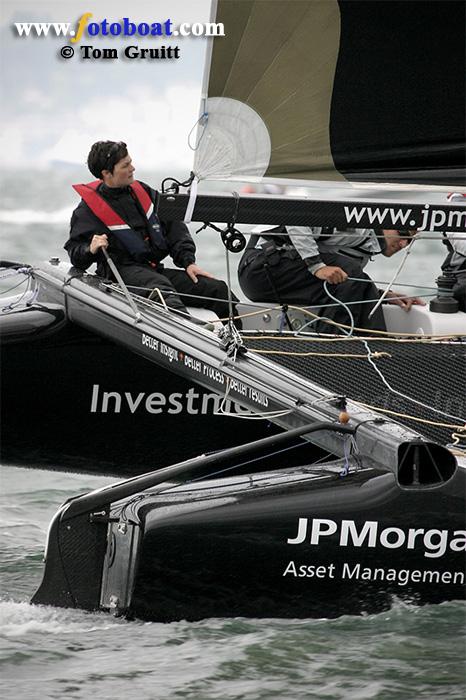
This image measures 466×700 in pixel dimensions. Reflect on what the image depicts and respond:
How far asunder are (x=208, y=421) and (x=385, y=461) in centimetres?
134

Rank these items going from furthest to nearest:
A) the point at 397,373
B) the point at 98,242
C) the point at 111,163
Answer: the point at 111,163 < the point at 98,242 < the point at 397,373

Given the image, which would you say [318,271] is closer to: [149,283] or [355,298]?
[355,298]

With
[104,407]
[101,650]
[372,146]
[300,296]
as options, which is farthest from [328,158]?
[101,650]

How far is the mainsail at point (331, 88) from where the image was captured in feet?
11.9

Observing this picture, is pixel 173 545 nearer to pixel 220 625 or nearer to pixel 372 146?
pixel 220 625

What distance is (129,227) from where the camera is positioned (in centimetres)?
446

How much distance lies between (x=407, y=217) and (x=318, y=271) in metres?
0.92

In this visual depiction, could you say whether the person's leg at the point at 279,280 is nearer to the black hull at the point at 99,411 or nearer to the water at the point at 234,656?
the black hull at the point at 99,411

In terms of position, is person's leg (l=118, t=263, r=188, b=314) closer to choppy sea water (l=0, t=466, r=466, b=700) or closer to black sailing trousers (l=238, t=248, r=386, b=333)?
black sailing trousers (l=238, t=248, r=386, b=333)

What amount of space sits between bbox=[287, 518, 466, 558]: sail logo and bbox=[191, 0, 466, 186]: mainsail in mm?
1145

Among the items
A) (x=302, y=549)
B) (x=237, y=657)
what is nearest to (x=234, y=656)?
(x=237, y=657)

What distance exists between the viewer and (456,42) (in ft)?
12.1

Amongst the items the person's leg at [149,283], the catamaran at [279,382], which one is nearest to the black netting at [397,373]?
the catamaran at [279,382]

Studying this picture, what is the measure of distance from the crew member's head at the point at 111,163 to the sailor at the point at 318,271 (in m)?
0.53
